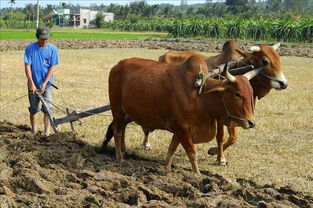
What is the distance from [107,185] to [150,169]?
3.85 feet

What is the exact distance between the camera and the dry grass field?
313 inches

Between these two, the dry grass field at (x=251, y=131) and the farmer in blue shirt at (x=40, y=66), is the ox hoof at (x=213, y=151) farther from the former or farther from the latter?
the farmer in blue shirt at (x=40, y=66)

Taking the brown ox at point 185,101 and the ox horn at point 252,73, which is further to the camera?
the ox horn at point 252,73

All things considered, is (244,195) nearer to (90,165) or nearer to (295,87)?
(90,165)

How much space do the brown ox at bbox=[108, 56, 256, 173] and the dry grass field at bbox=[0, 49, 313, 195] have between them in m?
0.86

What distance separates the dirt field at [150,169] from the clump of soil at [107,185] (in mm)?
11

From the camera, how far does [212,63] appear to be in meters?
8.78

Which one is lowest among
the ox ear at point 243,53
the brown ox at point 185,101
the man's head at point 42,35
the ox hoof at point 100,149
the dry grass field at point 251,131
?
the dry grass field at point 251,131

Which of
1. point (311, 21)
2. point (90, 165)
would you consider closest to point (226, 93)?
point (90, 165)

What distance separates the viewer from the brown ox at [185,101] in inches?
269

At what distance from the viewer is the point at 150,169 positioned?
730 centimetres

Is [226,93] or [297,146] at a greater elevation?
[226,93]

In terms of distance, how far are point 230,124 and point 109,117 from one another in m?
5.33

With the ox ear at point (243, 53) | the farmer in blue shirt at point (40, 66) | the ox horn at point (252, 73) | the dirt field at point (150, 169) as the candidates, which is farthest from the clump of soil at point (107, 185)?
the ox ear at point (243, 53)
